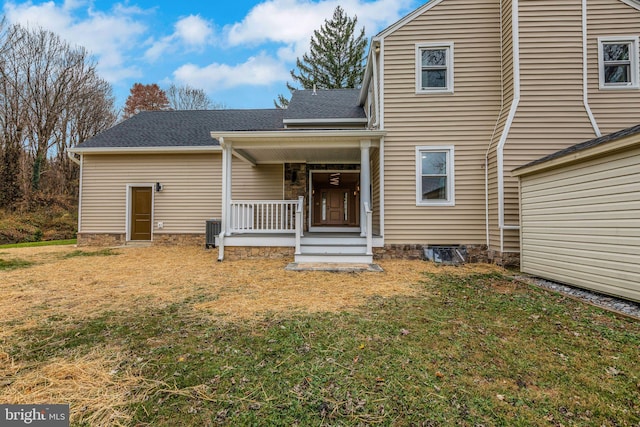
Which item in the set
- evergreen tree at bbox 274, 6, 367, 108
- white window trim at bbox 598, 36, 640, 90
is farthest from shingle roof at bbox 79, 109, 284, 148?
evergreen tree at bbox 274, 6, 367, 108

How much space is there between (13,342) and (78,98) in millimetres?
20171

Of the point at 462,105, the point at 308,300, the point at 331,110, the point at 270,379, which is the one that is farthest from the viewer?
the point at 331,110

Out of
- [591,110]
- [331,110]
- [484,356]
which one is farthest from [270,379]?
[331,110]

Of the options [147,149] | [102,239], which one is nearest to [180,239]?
[102,239]

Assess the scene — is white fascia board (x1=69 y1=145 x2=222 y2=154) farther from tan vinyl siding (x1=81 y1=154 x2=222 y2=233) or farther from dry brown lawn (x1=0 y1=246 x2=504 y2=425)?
dry brown lawn (x1=0 y1=246 x2=504 y2=425)

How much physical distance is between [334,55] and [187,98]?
41.0ft

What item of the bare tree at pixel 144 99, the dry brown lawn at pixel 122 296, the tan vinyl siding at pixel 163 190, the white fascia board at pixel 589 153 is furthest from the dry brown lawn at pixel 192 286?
the bare tree at pixel 144 99

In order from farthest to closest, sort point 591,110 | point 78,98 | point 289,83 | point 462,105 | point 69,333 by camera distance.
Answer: point 289,83, point 78,98, point 462,105, point 591,110, point 69,333

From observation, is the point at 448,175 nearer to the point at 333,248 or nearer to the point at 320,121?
the point at 333,248

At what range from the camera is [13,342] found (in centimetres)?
253

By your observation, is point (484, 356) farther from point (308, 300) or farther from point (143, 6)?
point (143, 6)

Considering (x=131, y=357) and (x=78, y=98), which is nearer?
(x=131, y=357)

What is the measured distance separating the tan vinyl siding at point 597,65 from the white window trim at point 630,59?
7cm

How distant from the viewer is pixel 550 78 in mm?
6273
